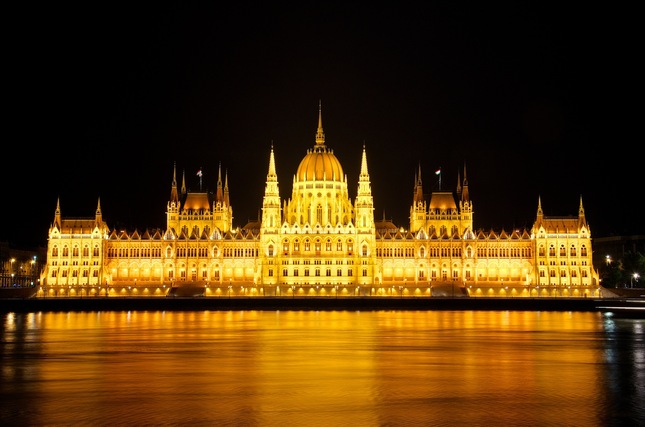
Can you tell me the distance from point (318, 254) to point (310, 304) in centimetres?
2799

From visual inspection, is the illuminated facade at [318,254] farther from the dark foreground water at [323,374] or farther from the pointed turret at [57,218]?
the dark foreground water at [323,374]

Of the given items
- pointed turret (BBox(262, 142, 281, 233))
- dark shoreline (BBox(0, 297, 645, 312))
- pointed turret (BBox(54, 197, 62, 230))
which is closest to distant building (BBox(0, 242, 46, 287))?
pointed turret (BBox(54, 197, 62, 230))

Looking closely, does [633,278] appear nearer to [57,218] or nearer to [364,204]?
[364,204]

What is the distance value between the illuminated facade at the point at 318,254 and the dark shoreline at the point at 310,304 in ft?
74.6

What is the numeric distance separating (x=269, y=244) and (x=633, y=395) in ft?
330

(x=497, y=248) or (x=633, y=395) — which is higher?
(x=497, y=248)

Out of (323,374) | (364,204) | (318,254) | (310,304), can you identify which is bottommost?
(323,374)

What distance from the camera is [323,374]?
42.4 m

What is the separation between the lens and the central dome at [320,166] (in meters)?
142

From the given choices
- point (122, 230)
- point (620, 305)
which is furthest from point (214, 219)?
point (620, 305)

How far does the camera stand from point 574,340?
60375 mm

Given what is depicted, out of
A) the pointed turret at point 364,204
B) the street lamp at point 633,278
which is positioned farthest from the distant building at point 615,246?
the pointed turret at point 364,204

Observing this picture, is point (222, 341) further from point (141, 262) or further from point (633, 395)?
point (141, 262)

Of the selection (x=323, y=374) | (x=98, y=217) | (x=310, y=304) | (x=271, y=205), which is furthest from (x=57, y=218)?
(x=323, y=374)
